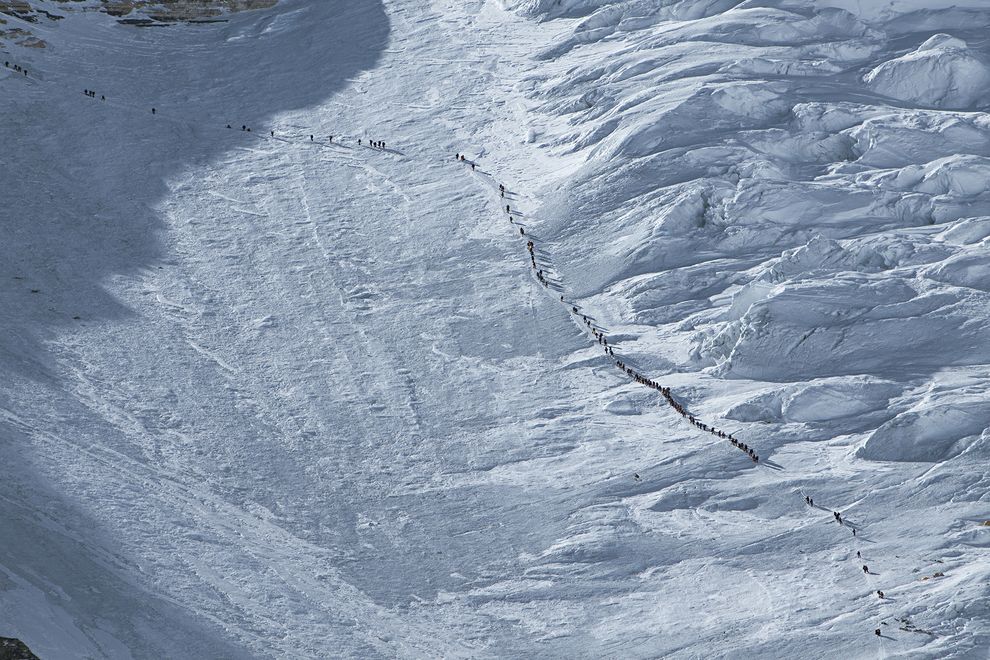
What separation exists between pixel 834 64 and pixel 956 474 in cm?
3552

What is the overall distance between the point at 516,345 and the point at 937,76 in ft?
95.2

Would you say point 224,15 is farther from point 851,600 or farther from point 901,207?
point 851,600

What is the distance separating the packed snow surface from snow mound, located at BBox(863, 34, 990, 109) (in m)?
0.19

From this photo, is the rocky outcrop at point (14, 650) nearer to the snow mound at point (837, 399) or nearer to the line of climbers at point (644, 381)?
the line of climbers at point (644, 381)

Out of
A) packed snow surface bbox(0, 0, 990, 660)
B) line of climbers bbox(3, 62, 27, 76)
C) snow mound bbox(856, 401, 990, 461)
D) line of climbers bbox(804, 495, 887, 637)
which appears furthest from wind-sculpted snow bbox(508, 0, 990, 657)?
line of climbers bbox(3, 62, 27, 76)

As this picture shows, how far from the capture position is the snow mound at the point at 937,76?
70750 mm

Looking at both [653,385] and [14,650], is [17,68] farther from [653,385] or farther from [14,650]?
[14,650]

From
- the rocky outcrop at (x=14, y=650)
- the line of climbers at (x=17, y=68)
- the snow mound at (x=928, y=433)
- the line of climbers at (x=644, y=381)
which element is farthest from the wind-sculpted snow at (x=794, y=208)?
the line of climbers at (x=17, y=68)

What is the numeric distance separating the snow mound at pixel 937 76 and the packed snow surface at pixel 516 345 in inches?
7.3

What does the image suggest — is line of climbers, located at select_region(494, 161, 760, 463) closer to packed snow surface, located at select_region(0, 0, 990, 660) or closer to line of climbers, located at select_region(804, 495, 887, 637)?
packed snow surface, located at select_region(0, 0, 990, 660)

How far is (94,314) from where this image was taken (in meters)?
60.0

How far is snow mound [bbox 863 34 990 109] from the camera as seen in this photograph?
2785 inches

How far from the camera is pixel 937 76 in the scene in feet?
235

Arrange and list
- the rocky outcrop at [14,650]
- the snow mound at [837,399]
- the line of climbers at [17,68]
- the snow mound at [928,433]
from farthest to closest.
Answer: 1. the line of climbers at [17,68]
2. the snow mound at [837,399]
3. the snow mound at [928,433]
4. the rocky outcrop at [14,650]
